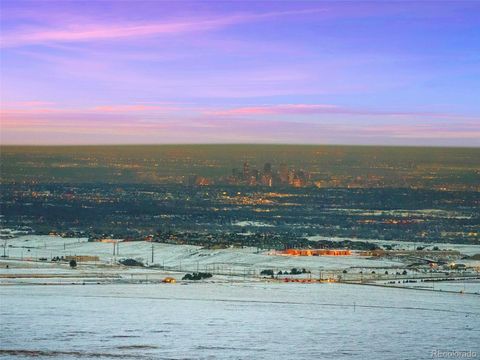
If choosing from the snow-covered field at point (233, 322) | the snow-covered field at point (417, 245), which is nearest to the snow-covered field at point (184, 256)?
the snow-covered field at point (417, 245)

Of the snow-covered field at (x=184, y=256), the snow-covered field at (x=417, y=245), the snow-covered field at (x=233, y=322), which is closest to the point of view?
the snow-covered field at (x=233, y=322)

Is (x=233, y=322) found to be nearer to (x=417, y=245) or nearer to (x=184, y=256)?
(x=184, y=256)

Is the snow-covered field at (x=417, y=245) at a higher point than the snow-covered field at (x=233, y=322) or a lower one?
lower

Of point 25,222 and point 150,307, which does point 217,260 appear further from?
point 25,222

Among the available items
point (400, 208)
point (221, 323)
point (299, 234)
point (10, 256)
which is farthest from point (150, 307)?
point (400, 208)

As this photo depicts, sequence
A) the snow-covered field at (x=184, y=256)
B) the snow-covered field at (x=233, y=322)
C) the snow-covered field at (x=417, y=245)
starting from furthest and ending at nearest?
1. the snow-covered field at (x=417, y=245)
2. the snow-covered field at (x=184, y=256)
3. the snow-covered field at (x=233, y=322)

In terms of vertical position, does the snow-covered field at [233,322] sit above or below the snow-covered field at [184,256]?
above

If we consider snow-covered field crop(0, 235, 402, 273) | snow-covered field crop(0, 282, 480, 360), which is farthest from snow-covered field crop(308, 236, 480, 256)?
snow-covered field crop(0, 282, 480, 360)

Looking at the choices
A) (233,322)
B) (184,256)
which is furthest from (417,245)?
(233,322)

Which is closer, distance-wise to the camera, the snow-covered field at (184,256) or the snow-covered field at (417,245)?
the snow-covered field at (184,256)

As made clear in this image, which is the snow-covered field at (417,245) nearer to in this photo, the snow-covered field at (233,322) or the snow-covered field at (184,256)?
the snow-covered field at (184,256)

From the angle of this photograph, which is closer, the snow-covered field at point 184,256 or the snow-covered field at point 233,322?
the snow-covered field at point 233,322
